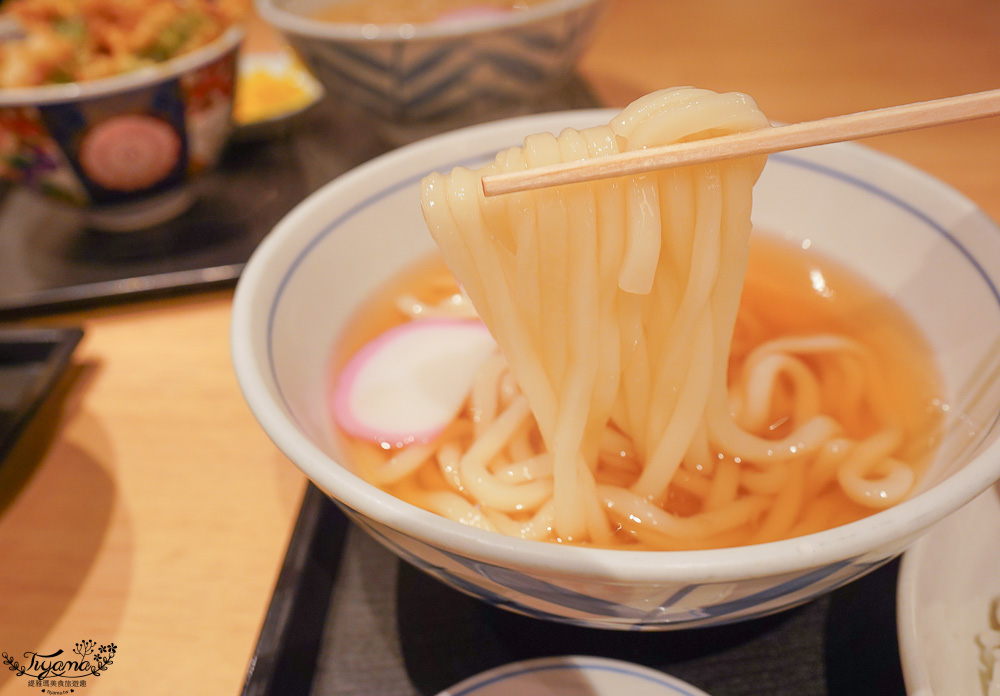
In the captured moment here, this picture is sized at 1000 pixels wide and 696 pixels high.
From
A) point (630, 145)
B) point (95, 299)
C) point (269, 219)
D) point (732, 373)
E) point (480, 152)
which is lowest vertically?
point (95, 299)

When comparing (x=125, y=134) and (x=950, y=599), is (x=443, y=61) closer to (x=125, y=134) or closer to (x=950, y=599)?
(x=125, y=134)

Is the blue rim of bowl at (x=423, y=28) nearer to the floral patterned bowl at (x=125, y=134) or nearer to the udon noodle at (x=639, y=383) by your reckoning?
the floral patterned bowl at (x=125, y=134)

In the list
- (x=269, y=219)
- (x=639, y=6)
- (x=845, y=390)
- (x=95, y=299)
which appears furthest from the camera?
(x=639, y=6)

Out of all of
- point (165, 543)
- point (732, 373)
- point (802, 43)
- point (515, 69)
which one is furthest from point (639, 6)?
point (165, 543)

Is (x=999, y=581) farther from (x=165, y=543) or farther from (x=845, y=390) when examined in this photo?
(x=165, y=543)

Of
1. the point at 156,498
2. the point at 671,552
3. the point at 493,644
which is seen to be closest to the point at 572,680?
the point at 493,644

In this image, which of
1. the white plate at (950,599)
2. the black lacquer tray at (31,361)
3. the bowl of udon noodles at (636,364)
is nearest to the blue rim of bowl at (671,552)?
the bowl of udon noodles at (636,364)
